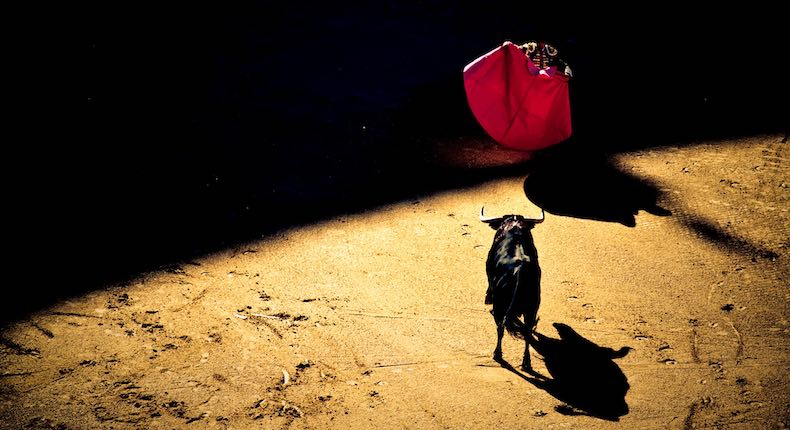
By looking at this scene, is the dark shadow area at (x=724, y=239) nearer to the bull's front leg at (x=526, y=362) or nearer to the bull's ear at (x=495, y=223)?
the bull's ear at (x=495, y=223)

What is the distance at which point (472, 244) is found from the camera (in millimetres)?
6340

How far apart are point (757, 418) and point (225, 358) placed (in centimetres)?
408

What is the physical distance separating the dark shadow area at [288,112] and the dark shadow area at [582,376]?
2791mm

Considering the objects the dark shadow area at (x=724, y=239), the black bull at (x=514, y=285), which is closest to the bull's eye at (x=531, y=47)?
the dark shadow area at (x=724, y=239)

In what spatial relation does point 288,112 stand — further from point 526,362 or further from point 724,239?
point 724,239

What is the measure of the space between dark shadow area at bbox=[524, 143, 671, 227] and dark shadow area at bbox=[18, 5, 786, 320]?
45 centimetres

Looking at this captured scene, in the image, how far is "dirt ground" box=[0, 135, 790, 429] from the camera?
4.45 metres

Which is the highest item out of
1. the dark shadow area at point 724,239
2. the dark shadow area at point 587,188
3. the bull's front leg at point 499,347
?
the dark shadow area at point 587,188

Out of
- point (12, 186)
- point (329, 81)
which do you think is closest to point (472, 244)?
point (329, 81)

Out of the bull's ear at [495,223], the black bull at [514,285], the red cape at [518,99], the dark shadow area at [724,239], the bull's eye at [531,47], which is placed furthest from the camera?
the bull's eye at [531,47]

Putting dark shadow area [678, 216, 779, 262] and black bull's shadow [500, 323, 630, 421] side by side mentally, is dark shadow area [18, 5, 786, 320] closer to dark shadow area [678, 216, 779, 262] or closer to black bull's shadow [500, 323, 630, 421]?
dark shadow area [678, 216, 779, 262]

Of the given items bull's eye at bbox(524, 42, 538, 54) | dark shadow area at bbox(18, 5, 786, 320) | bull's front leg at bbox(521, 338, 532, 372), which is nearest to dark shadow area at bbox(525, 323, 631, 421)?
bull's front leg at bbox(521, 338, 532, 372)

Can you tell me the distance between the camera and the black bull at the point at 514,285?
180 inches

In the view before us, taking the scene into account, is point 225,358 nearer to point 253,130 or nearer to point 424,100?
point 253,130
